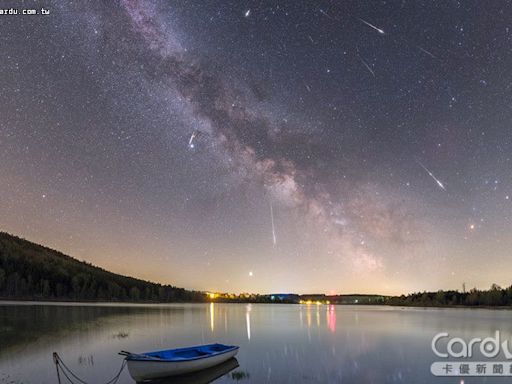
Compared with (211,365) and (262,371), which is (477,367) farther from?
(211,365)

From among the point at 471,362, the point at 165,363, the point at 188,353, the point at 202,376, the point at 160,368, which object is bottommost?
the point at 471,362

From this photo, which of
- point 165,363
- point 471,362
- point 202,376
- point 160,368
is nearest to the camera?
point 160,368

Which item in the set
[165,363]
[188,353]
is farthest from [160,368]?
[188,353]

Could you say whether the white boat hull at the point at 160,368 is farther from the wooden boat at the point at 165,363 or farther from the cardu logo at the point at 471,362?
the cardu logo at the point at 471,362

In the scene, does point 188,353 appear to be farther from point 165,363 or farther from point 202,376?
point 165,363

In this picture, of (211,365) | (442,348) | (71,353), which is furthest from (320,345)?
(71,353)

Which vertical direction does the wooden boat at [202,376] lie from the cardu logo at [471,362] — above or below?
above

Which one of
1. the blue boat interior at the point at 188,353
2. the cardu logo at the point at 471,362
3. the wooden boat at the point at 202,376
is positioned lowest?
the cardu logo at the point at 471,362

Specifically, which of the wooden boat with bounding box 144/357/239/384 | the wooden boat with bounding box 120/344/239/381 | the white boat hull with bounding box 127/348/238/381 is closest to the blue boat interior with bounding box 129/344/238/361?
the wooden boat with bounding box 120/344/239/381

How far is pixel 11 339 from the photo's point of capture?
45062 mm

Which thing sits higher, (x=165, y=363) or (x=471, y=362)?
(x=165, y=363)

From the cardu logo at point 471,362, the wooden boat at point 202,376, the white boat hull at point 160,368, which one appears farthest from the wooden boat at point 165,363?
the cardu logo at point 471,362

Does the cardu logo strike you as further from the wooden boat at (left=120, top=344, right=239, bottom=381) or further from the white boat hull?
the white boat hull

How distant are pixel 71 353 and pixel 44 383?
13112 millimetres
